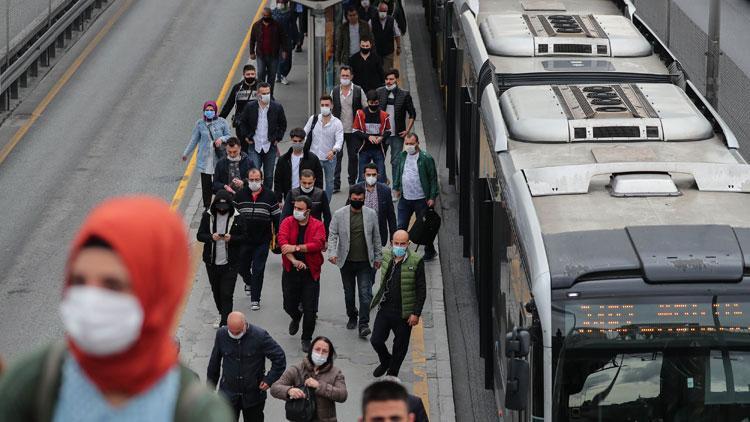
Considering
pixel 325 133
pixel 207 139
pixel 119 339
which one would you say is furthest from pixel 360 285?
pixel 119 339

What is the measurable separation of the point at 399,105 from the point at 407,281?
23.1ft

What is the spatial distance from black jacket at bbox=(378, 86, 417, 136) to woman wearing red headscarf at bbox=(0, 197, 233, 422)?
1887 cm

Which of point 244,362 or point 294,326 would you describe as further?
point 294,326

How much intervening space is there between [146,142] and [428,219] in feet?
28.4

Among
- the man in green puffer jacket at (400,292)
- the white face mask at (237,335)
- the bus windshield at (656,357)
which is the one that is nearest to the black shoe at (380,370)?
the man in green puffer jacket at (400,292)

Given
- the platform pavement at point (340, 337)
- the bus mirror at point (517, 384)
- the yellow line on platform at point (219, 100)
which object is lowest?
the yellow line on platform at point (219, 100)

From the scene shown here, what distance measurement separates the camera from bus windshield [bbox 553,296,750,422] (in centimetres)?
950

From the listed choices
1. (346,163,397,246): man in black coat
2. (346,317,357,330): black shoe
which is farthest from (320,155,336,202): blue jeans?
(346,317,357,330): black shoe

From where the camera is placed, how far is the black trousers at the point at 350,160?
70.8ft

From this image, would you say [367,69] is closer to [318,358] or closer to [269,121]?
[269,121]

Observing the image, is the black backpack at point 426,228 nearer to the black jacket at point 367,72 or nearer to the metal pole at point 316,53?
the black jacket at point 367,72

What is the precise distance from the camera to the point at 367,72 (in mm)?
23797

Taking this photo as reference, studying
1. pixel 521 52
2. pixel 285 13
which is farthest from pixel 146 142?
pixel 521 52

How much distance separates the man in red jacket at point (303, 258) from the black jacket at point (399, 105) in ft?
18.3
